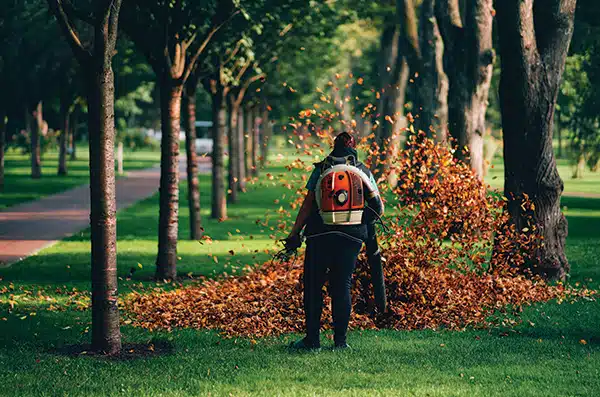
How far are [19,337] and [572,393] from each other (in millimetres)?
4905

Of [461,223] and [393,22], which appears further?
[393,22]

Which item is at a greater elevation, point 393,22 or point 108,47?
point 393,22

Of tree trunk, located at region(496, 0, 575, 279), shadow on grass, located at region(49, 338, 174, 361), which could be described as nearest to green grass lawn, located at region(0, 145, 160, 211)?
tree trunk, located at region(496, 0, 575, 279)

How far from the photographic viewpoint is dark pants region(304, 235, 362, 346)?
28.7ft

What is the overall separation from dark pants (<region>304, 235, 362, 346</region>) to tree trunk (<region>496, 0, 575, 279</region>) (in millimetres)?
5470

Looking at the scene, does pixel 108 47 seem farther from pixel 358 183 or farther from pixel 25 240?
pixel 25 240

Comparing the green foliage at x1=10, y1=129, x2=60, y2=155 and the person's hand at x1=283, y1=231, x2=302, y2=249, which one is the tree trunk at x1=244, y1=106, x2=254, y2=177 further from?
the person's hand at x1=283, y1=231, x2=302, y2=249

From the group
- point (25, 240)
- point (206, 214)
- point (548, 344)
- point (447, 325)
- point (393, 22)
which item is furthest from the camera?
point (393, 22)

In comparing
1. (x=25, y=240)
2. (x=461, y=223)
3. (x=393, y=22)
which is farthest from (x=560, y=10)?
(x=393, y=22)

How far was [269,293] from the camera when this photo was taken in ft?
35.6

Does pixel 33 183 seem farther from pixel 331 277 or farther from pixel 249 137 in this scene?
pixel 331 277

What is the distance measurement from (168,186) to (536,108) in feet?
16.0

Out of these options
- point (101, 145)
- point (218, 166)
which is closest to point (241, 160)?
point (218, 166)

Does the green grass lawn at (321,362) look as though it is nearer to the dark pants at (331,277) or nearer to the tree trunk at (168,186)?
the dark pants at (331,277)
